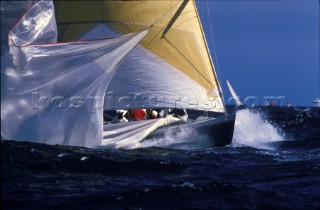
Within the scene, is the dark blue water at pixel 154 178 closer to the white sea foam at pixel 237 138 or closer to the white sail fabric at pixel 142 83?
the white sea foam at pixel 237 138

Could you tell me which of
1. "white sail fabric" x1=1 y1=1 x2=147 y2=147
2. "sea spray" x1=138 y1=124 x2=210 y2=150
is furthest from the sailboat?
"sea spray" x1=138 y1=124 x2=210 y2=150

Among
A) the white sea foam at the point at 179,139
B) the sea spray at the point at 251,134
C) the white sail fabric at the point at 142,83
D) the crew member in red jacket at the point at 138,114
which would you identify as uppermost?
the white sail fabric at the point at 142,83

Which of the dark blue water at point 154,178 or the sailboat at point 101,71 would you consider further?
the sailboat at point 101,71

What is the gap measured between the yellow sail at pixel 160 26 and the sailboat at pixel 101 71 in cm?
3

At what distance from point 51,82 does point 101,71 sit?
1.87m

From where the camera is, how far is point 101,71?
546 inches

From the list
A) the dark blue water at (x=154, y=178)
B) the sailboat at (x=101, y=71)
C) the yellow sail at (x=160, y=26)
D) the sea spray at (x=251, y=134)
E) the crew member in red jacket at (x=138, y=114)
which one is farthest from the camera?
the sea spray at (x=251, y=134)

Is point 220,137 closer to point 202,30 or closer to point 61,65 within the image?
point 202,30

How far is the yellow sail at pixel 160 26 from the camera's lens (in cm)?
1673

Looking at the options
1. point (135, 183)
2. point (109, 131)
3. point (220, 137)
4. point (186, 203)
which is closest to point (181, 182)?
point (135, 183)

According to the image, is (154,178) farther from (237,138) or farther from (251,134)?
(251,134)

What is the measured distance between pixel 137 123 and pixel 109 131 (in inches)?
42.9

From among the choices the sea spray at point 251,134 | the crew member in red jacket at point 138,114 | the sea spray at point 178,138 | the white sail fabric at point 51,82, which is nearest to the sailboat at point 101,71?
the white sail fabric at point 51,82

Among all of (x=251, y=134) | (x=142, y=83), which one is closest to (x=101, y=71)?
(x=142, y=83)
